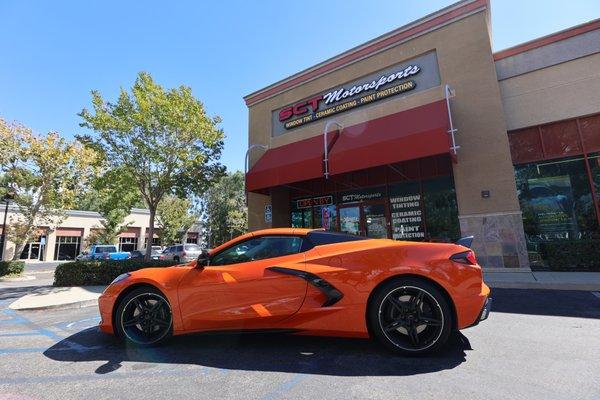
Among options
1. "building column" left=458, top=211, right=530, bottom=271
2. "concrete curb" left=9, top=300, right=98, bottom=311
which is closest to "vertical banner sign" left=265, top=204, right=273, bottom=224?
"building column" left=458, top=211, right=530, bottom=271

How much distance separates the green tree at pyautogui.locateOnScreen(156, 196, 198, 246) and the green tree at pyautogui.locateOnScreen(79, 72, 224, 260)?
2821cm

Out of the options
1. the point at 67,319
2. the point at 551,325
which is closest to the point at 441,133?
the point at 551,325

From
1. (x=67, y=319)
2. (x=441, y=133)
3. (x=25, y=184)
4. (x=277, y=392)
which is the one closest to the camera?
(x=277, y=392)

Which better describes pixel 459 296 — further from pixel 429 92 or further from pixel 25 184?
pixel 25 184

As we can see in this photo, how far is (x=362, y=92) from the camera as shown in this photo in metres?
13.2

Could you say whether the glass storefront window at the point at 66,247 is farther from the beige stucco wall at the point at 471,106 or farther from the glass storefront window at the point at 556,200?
the glass storefront window at the point at 556,200

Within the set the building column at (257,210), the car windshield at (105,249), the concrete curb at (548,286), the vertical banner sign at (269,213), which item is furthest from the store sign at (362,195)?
the car windshield at (105,249)

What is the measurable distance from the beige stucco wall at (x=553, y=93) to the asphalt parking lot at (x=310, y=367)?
7.87 meters

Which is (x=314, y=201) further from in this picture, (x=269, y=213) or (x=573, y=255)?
(x=573, y=255)

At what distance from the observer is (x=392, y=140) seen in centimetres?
1020

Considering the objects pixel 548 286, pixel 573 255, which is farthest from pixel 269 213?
pixel 573 255

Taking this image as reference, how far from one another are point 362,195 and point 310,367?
1043 cm

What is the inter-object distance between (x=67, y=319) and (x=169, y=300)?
11.4 feet

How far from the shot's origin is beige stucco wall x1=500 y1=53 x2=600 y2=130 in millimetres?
10039
